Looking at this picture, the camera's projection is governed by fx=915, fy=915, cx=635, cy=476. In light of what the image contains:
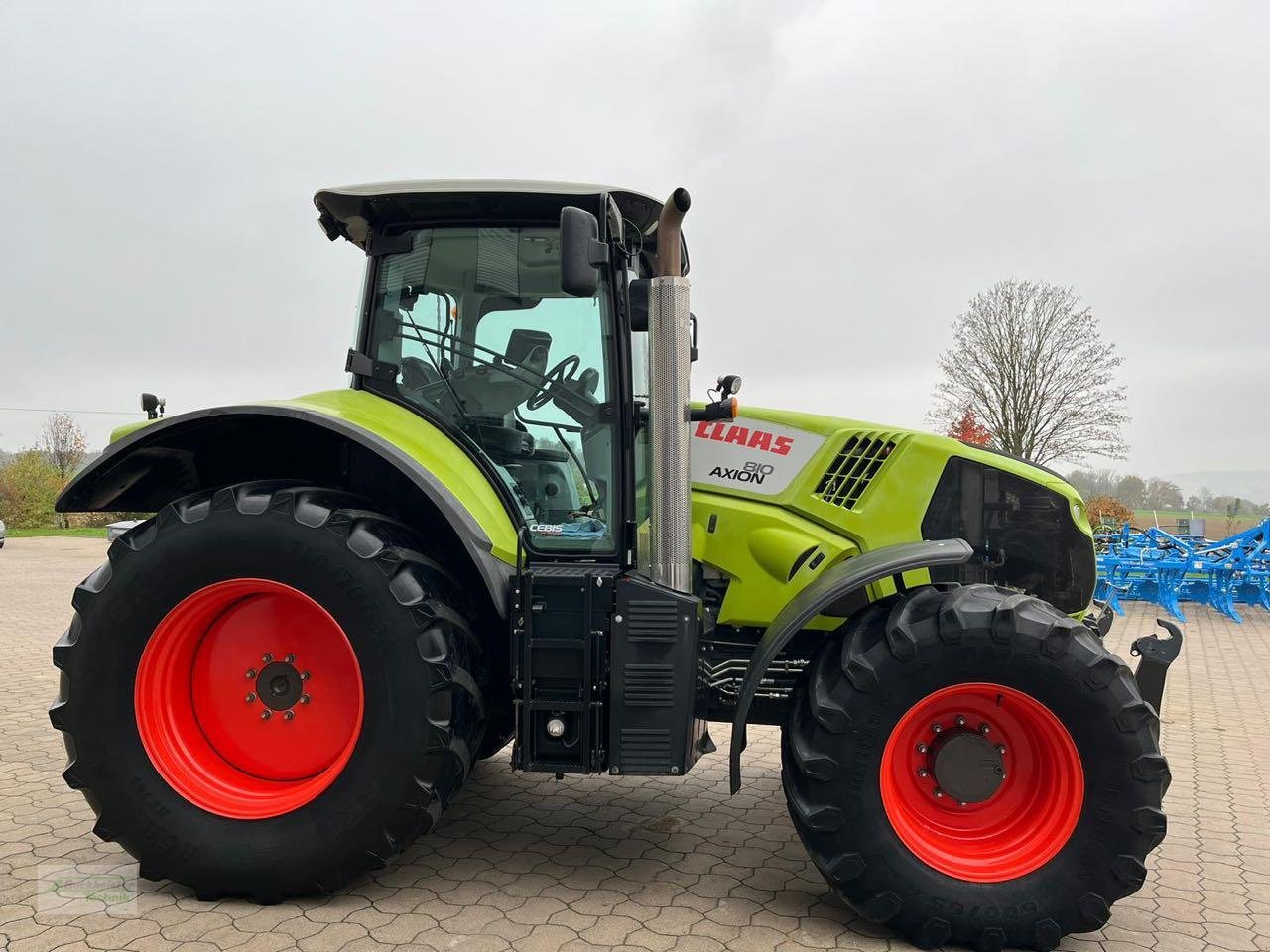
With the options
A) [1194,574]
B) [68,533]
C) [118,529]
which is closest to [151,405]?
[118,529]

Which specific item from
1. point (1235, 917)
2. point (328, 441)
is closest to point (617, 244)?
point (328, 441)

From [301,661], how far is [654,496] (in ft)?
4.60

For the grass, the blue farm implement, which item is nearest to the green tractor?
the blue farm implement

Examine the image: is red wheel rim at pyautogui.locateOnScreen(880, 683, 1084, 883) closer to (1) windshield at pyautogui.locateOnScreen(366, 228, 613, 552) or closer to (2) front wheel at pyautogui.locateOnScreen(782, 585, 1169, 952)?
A: (2) front wheel at pyautogui.locateOnScreen(782, 585, 1169, 952)

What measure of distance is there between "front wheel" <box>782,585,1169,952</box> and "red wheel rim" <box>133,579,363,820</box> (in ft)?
5.37

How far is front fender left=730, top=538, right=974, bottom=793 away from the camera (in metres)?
3.03

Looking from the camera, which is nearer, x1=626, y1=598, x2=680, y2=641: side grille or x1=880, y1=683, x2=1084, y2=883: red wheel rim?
x1=880, y1=683, x2=1084, y2=883: red wheel rim

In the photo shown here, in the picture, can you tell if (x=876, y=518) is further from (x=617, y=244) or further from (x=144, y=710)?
(x=144, y=710)

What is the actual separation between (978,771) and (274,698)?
2.43 meters

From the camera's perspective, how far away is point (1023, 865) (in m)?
2.93

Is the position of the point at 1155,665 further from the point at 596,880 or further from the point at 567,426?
the point at 567,426

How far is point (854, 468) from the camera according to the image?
3.57 metres

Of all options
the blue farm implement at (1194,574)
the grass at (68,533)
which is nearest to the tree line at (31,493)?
the grass at (68,533)

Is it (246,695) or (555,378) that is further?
(555,378)
